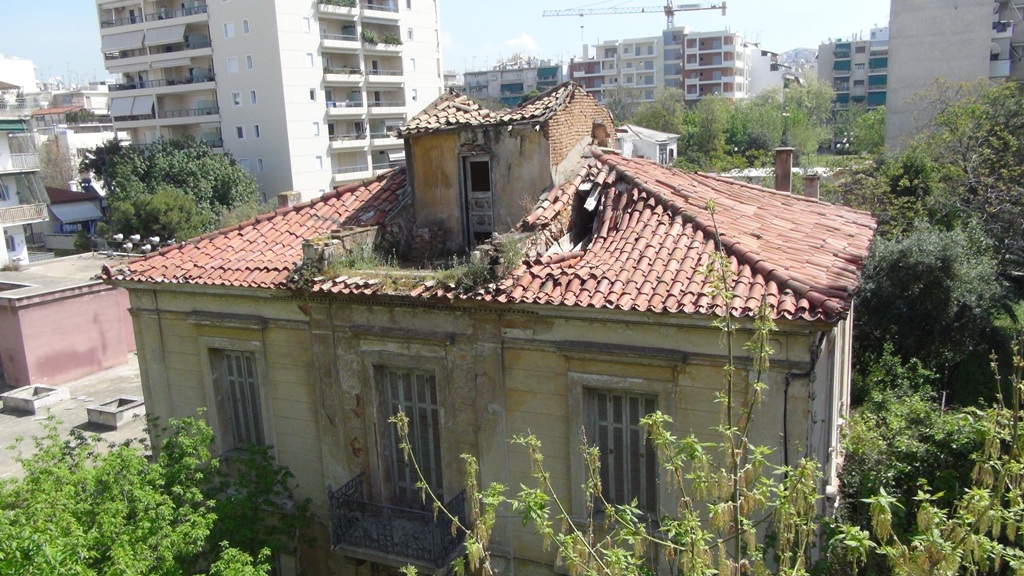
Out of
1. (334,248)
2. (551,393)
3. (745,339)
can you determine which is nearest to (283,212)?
(334,248)

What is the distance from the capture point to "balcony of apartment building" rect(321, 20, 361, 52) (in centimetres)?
5566

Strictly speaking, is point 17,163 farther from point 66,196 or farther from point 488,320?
point 488,320

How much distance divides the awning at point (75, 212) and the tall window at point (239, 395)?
2191 inches

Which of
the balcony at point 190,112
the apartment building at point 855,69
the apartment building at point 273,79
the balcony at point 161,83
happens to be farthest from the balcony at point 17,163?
the apartment building at point 855,69

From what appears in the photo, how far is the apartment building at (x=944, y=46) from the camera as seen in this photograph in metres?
52.0

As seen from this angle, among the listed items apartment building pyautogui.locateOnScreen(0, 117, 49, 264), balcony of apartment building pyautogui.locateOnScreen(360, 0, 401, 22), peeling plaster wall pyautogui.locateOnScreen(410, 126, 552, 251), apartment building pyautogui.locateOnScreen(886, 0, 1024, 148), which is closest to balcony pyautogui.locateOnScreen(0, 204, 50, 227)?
apartment building pyautogui.locateOnScreen(0, 117, 49, 264)

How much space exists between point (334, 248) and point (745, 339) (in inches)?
236

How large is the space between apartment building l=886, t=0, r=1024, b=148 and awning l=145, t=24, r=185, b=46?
5035cm

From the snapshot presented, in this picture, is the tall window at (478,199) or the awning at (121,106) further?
the awning at (121,106)

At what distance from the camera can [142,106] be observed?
5853 centimetres

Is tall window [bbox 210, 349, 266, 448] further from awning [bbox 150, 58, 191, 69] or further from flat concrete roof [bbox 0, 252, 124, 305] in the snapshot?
awning [bbox 150, 58, 191, 69]

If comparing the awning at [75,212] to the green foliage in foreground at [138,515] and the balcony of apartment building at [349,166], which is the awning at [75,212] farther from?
the green foliage in foreground at [138,515]

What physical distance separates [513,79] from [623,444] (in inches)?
5277

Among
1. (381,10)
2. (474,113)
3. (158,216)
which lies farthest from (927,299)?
(381,10)
